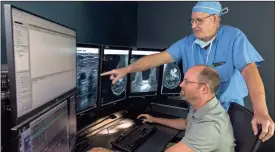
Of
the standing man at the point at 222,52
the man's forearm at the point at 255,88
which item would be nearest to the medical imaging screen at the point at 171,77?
the standing man at the point at 222,52

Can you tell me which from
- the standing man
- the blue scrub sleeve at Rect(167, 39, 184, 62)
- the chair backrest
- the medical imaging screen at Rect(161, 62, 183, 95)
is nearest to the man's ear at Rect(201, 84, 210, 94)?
the chair backrest

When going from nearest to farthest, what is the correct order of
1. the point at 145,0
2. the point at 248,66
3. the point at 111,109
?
the point at 248,66 → the point at 111,109 → the point at 145,0

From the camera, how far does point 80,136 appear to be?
160 cm

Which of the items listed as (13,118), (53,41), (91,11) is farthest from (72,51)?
(91,11)

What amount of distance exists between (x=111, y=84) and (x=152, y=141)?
488mm

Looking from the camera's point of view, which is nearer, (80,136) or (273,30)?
(80,136)

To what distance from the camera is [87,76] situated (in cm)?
158

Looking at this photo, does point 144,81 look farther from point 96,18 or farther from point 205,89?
point 205,89

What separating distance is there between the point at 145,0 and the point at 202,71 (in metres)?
1.90

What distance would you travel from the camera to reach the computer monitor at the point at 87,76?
1483 mm

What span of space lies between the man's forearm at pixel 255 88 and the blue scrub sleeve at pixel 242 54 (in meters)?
0.04

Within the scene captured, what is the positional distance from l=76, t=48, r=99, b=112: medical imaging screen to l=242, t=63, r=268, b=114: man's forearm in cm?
87

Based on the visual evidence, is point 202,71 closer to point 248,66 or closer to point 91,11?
point 248,66

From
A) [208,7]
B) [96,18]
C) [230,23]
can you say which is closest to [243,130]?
[208,7]
